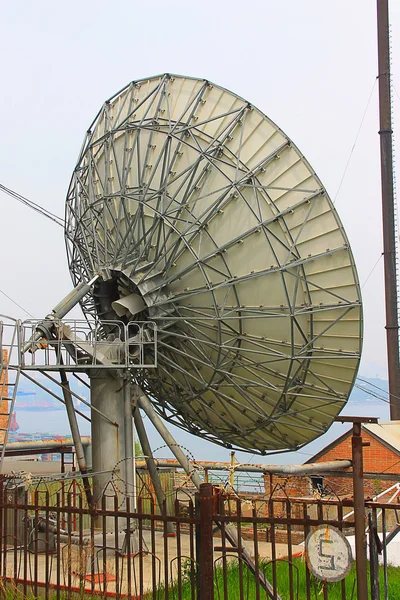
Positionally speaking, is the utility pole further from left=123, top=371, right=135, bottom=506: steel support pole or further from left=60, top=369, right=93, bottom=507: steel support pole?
left=60, top=369, right=93, bottom=507: steel support pole

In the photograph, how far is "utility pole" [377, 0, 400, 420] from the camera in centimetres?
3694

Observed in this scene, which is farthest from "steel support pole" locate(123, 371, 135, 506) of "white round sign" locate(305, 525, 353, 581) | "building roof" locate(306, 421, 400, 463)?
"building roof" locate(306, 421, 400, 463)

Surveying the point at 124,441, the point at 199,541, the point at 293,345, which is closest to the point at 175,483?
the point at 124,441

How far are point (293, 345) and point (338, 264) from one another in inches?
87.6

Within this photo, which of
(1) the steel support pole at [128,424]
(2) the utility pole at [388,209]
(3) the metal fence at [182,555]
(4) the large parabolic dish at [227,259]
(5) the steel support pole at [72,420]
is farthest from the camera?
(2) the utility pole at [388,209]

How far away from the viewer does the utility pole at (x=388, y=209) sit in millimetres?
36938

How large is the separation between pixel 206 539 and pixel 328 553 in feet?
5.09

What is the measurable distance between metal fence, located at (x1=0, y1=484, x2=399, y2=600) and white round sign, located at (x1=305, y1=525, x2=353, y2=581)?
0.14 meters

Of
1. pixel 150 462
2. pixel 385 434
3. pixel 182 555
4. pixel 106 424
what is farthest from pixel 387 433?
pixel 182 555

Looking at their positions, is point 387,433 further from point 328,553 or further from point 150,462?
point 328,553

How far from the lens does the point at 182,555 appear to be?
50.0 ft

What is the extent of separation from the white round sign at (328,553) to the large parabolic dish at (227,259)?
29.6 ft

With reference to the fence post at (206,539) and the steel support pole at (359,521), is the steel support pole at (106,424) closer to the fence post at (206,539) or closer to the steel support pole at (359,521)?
the fence post at (206,539)

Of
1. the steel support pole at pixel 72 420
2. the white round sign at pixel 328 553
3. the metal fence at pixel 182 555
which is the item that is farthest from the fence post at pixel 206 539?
the steel support pole at pixel 72 420
